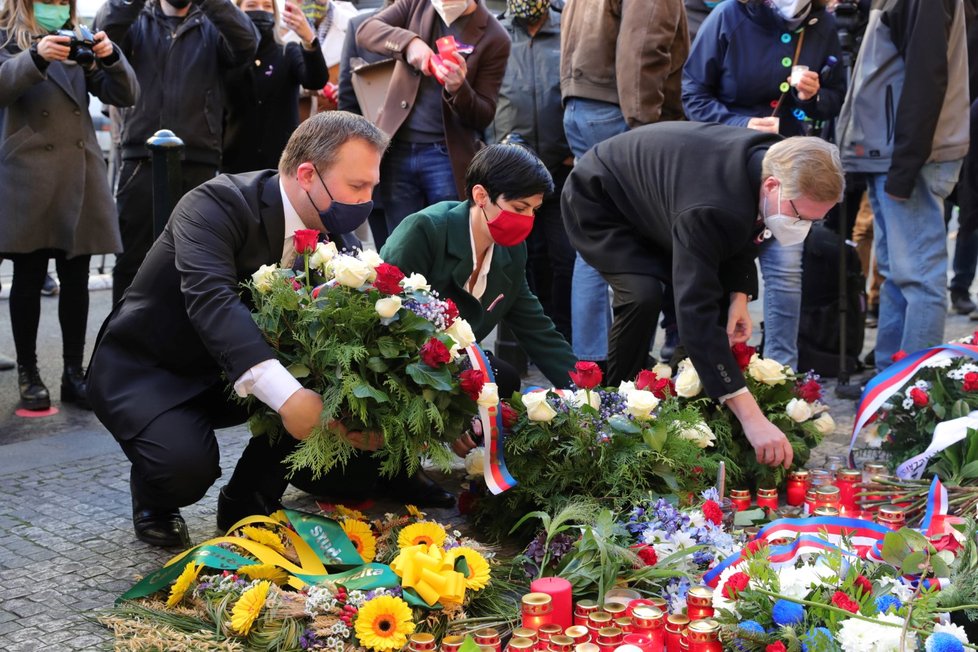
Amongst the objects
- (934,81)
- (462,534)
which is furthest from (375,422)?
(934,81)

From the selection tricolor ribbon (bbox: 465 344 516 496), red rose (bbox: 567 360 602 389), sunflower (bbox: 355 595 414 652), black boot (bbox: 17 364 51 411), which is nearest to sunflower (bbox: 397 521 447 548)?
tricolor ribbon (bbox: 465 344 516 496)

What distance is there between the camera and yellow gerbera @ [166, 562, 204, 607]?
314cm

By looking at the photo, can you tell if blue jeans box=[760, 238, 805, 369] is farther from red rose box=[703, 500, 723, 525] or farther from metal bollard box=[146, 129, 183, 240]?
metal bollard box=[146, 129, 183, 240]

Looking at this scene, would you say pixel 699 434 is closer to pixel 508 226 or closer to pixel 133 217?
pixel 508 226

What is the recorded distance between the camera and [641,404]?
12.4 feet

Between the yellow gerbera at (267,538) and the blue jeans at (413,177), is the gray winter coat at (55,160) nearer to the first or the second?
the blue jeans at (413,177)

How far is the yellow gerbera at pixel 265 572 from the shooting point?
10.5 feet

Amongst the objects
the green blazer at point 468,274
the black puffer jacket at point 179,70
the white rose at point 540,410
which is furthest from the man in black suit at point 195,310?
the black puffer jacket at point 179,70

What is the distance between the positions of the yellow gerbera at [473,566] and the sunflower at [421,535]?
0.41 ft

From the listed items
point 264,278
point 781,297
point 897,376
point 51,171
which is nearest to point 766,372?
point 897,376

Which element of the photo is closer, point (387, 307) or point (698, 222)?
point (387, 307)

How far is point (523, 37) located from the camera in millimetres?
6582

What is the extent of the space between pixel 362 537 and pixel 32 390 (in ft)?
9.07

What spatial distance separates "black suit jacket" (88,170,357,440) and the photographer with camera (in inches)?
73.7
